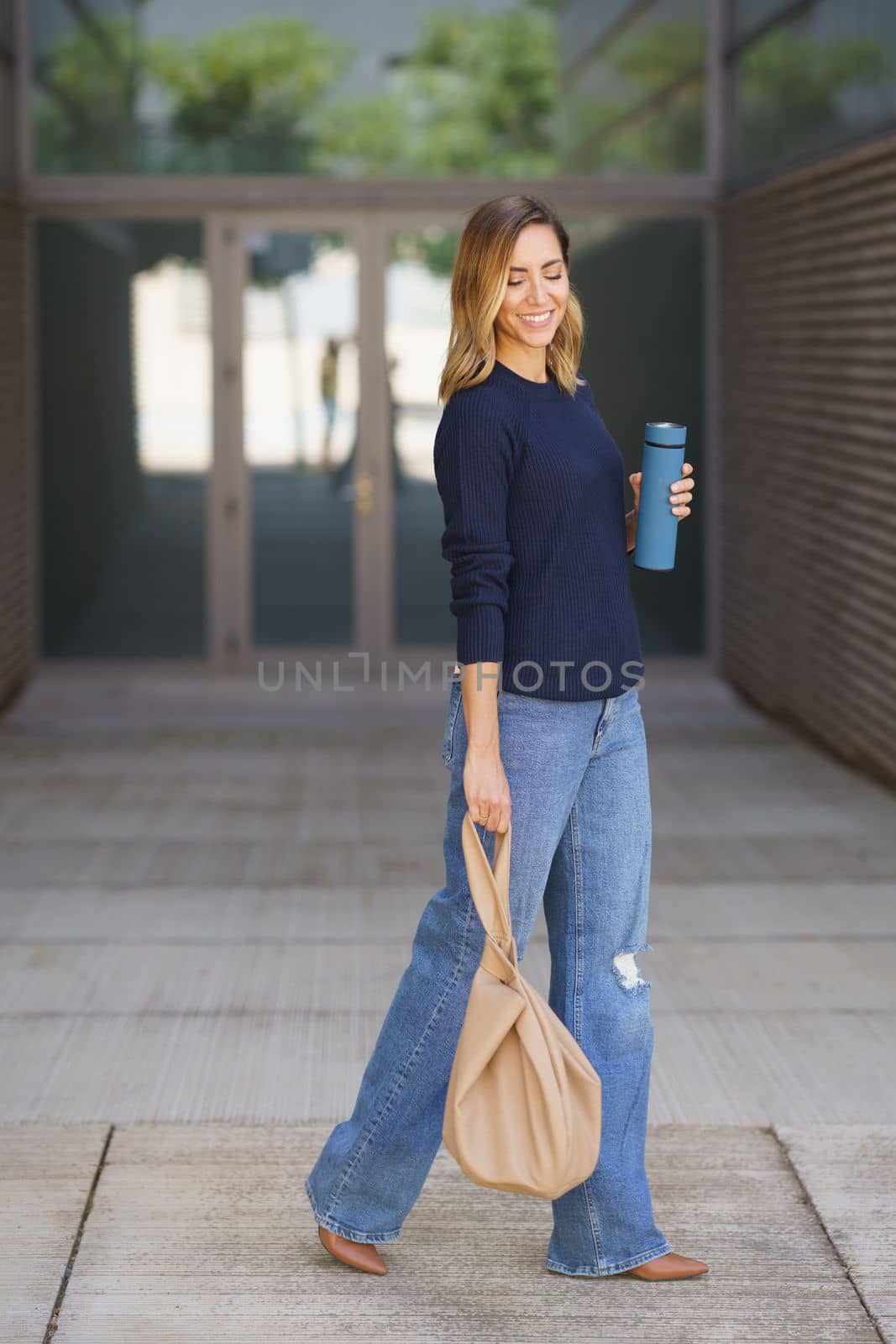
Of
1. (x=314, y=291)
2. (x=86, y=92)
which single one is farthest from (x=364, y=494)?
(x=86, y=92)

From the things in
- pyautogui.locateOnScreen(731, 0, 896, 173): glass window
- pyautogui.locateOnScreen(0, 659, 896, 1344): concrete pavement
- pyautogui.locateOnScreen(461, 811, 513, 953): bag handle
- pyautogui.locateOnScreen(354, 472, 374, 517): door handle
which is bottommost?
pyautogui.locateOnScreen(0, 659, 896, 1344): concrete pavement

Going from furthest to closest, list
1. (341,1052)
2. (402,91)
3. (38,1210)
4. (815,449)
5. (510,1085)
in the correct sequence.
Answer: (402,91) < (815,449) < (341,1052) < (38,1210) < (510,1085)

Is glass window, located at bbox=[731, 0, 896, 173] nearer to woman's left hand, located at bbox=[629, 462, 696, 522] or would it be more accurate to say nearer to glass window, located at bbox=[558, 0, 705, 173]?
glass window, located at bbox=[558, 0, 705, 173]

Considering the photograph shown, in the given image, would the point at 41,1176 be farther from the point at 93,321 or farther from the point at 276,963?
the point at 93,321

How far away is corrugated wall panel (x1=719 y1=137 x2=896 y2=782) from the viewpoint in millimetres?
6957

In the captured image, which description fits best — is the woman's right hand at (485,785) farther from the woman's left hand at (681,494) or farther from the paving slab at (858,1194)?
the paving slab at (858,1194)

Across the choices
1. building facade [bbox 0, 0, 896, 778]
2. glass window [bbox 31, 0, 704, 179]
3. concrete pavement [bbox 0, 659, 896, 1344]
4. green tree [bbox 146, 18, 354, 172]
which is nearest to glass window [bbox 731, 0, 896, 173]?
building facade [bbox 0, 0, 896, 778]

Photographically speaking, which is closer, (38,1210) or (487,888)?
(487,888)

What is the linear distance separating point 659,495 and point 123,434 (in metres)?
7.03

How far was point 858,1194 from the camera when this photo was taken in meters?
3.18

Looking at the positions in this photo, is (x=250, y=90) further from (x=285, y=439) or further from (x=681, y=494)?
(x=681, y=494)

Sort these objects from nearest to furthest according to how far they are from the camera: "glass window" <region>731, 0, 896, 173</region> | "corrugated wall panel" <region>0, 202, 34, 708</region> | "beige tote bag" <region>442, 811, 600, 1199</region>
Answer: "beige tote bag" <region>442, 811, 600, 1199</region> → "glass window" <region>731, 0, 896, 173</region> → "corrugated wall panel" <region>0, 202, 34, 708</region>

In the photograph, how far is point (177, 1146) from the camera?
338 centimetres

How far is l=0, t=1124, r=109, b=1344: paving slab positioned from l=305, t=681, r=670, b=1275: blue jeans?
0.47 meters
